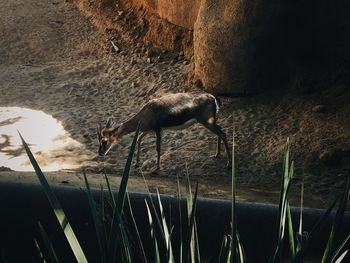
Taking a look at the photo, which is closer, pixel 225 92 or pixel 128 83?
pixel 225 92

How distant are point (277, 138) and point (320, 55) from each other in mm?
1336

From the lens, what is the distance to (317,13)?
23.1 feet

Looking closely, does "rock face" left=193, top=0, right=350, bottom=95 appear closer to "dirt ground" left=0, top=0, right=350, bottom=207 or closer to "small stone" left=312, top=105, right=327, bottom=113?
"dirt ground" left=0, top=0, right=350, bottom=207

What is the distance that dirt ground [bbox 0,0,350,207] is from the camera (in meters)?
5.66

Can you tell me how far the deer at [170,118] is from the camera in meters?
6.16

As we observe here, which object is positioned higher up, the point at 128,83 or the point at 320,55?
the point at 320,55

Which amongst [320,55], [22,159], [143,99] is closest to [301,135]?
[320,55]

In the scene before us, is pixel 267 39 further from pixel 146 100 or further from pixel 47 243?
pixel 47 243

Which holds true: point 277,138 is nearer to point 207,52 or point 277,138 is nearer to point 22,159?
point 207,52

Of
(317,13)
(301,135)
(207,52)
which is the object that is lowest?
(301,135)

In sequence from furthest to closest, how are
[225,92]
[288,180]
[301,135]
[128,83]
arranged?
[128,83] → [225,92] → [301,135] → [288,180]

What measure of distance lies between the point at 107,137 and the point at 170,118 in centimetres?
68

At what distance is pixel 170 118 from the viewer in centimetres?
614

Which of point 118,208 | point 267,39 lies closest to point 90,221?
point 118,208
